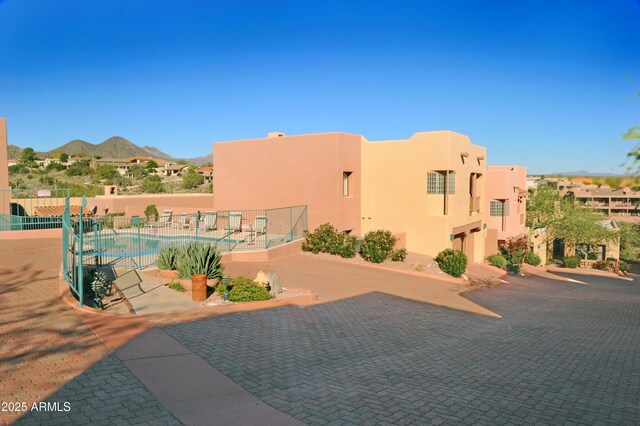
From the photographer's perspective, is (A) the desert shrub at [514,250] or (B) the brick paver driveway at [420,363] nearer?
(B) the brick paver driveway at [420,363]

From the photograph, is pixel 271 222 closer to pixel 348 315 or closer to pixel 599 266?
pixel 348 315

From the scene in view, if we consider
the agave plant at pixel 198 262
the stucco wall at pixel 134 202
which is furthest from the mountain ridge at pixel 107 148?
the agave plant at pixel 198 262

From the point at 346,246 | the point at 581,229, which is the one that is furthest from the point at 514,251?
the point at 346,246

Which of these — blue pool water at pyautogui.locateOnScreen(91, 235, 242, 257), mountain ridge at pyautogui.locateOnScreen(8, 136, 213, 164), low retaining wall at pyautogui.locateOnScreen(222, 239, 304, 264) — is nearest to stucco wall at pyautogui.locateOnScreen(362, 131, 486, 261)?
low retaining wall at pyautogui.locateOnScreen(222, 239, 304, 264)

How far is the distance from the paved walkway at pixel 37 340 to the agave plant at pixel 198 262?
3.12m

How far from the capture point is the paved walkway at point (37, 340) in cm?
602

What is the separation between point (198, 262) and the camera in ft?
43.6

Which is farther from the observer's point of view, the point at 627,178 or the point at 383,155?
the point at 383,155

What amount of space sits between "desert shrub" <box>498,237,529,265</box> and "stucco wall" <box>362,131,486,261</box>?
723 centimetres

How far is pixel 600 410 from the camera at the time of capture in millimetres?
6121

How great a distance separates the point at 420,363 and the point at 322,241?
512 inches

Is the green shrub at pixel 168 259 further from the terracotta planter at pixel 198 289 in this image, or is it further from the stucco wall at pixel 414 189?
the stucco wall at pixel 414 189

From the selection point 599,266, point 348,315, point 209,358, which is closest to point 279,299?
point 348,315

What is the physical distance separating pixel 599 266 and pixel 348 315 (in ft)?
112
